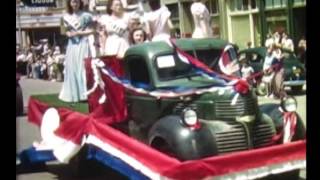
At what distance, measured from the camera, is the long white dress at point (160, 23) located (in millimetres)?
4102

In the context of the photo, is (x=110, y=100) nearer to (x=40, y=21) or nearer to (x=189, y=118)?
(x=189, y=118)

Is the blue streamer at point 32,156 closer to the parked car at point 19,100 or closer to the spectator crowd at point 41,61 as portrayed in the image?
the parked car at point 19,100

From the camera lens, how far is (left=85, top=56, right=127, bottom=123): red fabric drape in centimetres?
416

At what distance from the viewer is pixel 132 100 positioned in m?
4.19

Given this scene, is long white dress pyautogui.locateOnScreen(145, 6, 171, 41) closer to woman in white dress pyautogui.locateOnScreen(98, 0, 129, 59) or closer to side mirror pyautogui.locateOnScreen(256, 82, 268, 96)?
woman in white dress pyautogui.locateOnScreen(98, 0, 129, 59)

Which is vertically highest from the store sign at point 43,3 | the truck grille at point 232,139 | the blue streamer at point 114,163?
the store sign at point 43,3

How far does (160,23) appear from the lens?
4121 mm

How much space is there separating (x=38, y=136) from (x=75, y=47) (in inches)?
23.2

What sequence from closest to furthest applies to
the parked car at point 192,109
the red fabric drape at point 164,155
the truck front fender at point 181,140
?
the red fabric drape at point 164,155 → the truck front fender at point 181,140 → the parked car at point 192,109

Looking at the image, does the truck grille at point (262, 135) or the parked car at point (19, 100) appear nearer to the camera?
the parked car at point (19, 100)

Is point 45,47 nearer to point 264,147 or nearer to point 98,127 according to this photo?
point 98,127

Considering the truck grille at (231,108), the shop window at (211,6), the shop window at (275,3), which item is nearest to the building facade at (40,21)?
the shop window at (211,6)

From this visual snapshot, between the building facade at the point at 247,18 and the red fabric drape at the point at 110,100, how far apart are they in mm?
459
